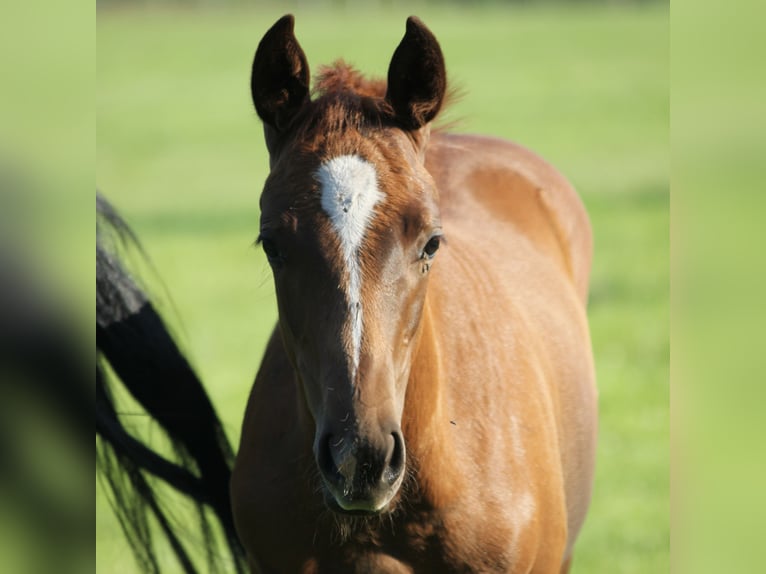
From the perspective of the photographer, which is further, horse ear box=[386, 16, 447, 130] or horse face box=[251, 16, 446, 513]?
horse ear box=[386, 16, 447, 130]

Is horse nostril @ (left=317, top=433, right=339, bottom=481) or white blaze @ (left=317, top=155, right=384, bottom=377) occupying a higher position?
white blaze @ (left=317, top=155, right=384, bottom=377)

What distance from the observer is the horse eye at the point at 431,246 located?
107 inches

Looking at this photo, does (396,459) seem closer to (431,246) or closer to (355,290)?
(355,290)

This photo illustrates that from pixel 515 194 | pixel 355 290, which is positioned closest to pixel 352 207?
pixel 355 290

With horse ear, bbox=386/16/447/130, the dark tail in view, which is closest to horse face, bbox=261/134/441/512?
horse ear, bbox=386/16/447/130

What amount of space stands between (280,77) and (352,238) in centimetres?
61

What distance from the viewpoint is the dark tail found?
13.0ft

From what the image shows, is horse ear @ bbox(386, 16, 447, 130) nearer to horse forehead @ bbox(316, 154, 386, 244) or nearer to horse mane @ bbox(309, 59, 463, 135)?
horse mane @ bbox(309, 59, 463, 135)

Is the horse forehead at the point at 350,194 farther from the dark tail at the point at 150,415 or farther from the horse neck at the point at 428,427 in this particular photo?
the dark tail at the point at 150,415

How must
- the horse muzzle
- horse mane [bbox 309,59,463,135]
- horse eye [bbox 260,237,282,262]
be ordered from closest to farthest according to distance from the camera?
1. the horse muzzle
2. horse eye [bbox 260,237,282,262]
3. horse mane [bbox 309,59,463,135]

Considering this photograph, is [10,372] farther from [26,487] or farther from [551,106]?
[551,106]

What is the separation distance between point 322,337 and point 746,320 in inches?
51.7

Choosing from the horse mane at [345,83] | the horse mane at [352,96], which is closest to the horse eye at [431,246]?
the horse mane at [352,96]

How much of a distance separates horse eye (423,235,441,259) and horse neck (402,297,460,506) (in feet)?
0.81
